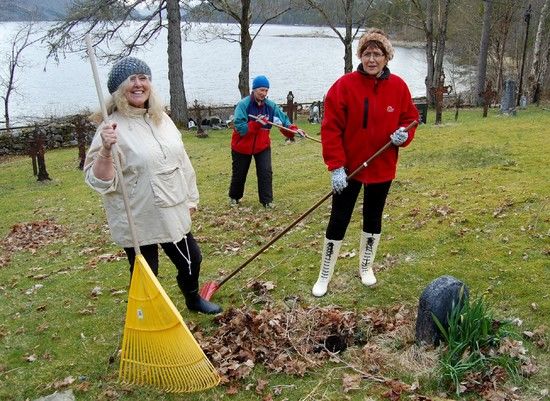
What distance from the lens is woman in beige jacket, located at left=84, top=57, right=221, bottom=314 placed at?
3.42 metres

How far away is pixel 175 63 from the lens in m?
20.5

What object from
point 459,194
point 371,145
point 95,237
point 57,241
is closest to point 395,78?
point 371,145

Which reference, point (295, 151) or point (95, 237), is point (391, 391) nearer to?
point (95, 237)

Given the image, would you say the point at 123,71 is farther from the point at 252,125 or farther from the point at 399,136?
the point at 252,125

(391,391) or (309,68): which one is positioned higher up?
(309,68)

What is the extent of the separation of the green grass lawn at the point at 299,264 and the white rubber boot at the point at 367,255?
94 millimetres

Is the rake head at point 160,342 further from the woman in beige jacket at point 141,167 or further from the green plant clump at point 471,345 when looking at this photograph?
the green plant clump at point 471,345

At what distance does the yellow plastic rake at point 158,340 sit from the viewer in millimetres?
3314

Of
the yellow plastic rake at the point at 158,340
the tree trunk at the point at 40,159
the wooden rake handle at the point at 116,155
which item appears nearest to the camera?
the wooden rake handle at the point at 116,155

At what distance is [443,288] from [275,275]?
2192 millimetres

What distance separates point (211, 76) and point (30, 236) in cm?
3757

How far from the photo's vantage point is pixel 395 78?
4090 mm

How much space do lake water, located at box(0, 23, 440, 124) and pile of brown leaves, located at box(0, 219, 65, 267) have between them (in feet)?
44.8

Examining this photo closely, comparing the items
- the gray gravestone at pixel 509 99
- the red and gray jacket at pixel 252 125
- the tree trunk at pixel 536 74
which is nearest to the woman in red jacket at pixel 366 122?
the red and gray jacket at pixel 252 125
